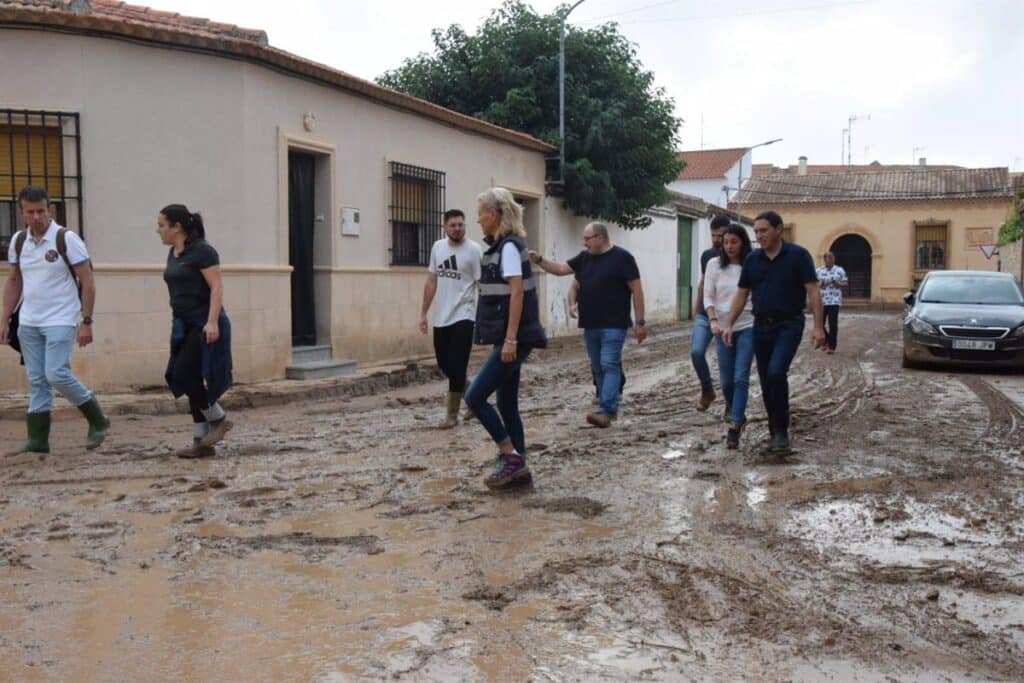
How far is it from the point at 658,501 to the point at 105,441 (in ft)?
14.4

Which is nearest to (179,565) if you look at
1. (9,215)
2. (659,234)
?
(9,215)

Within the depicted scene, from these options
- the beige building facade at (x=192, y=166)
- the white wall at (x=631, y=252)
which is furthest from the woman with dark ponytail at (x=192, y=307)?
the white wall at (x=631, y=252)

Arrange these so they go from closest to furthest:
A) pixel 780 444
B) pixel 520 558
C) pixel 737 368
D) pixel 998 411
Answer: pixel 520 558
pixel 780 444
pixel 737 368
pixel 998 411

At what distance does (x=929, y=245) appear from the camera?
42.3 meters

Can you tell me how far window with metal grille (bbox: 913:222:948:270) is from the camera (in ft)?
138

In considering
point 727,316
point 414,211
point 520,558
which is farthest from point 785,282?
point 414,211

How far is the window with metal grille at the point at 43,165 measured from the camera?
9680 mm

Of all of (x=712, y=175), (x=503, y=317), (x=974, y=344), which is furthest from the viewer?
(x=712, y=175)

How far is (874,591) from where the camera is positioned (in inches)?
163

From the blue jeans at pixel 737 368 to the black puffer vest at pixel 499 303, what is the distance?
2.13 meters

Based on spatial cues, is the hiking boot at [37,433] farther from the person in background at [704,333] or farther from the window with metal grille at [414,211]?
the window with metal grille at [414,211]

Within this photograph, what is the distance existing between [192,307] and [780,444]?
13.5 ft

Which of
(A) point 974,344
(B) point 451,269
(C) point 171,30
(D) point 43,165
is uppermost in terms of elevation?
(C) point 171,30

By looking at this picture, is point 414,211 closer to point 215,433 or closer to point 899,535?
point 215,433
